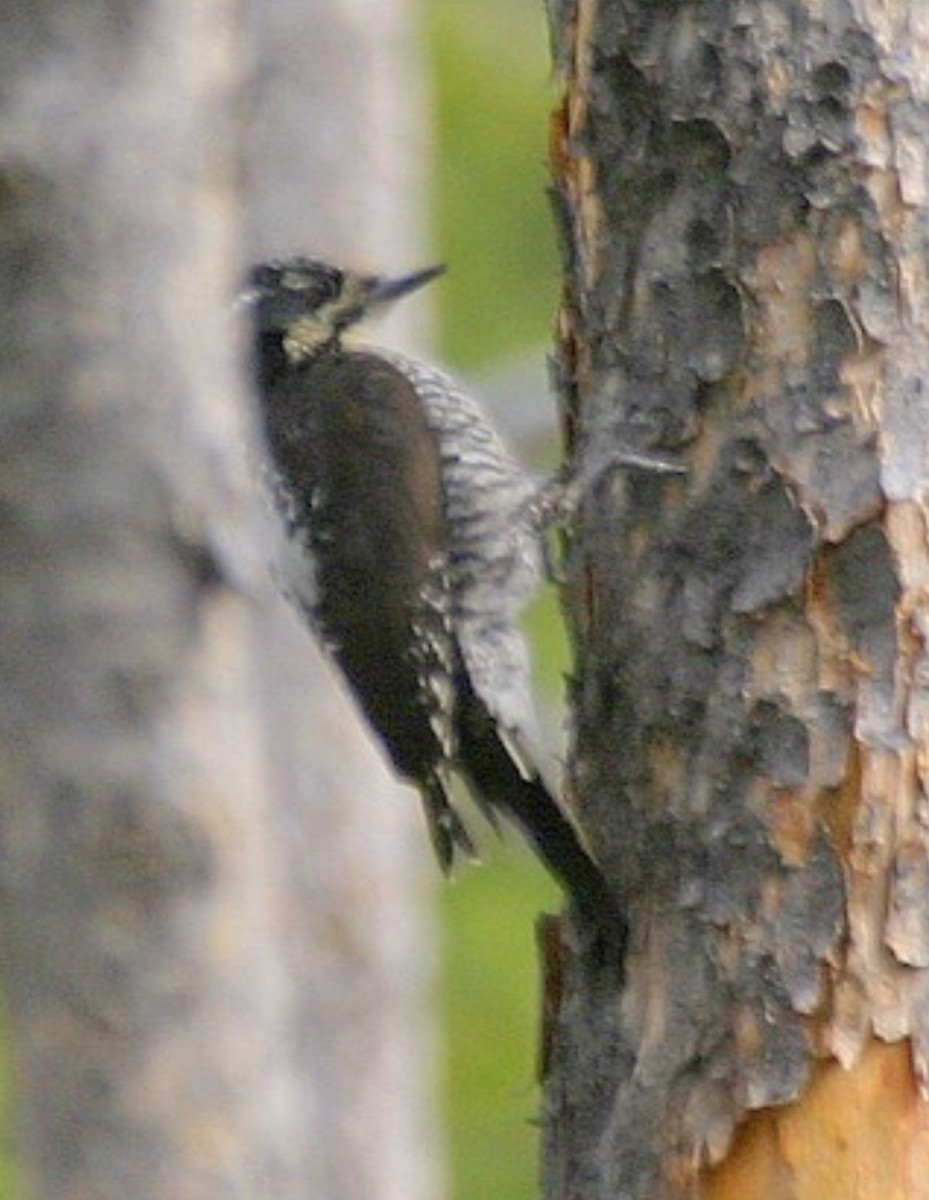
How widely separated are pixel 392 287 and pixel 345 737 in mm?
2966

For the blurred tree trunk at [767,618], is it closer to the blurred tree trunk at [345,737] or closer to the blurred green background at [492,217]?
the blurred tree trunk at [345,737]

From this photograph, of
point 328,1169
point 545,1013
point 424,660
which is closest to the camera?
point 545,1013

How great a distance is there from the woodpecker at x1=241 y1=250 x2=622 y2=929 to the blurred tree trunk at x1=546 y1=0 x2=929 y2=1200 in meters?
0.39

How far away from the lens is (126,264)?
3.72 metres

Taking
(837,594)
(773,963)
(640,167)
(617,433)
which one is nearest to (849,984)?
(773,963)

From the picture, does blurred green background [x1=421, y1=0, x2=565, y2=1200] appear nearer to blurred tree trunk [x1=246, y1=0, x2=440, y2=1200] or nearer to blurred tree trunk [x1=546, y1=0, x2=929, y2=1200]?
blurred tree trunk [x1=246, y1=0, x2=440, y2=1200]

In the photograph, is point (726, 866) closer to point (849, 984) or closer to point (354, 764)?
point (849, 984)

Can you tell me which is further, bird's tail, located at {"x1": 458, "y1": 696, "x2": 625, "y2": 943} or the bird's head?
the bird's head

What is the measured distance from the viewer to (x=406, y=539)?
4.74m

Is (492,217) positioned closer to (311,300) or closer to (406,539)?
(311,300)

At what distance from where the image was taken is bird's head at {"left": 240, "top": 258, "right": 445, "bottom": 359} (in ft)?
16.7

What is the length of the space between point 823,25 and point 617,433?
1.82ft

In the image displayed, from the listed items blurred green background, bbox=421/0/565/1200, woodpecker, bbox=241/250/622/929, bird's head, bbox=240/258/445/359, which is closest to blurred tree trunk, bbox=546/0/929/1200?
woodpecker, bbox=241/250/622/929

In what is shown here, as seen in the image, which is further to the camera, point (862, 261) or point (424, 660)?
point (424, 660)
